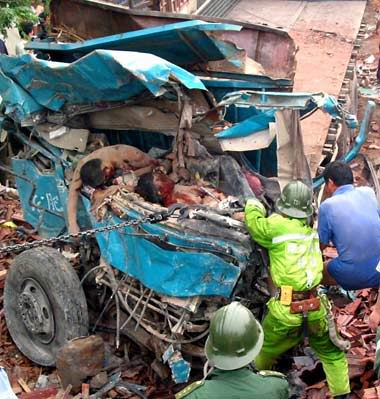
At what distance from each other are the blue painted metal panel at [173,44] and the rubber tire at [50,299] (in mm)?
1924

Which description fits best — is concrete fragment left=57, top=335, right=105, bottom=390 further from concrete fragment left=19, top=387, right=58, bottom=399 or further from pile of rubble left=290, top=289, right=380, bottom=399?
pile of rubble left=290, top=289, right=380, bottom=399

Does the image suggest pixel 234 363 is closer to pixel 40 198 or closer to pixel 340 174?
pixel 340 174

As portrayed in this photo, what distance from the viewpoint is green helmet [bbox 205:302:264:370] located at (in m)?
3.37

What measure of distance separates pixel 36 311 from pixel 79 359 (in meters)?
0.70

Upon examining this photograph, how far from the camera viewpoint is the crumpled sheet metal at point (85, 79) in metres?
5.12

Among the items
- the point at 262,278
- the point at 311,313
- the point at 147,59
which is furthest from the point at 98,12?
the point at 311,313

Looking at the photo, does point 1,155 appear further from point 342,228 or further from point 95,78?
point 342,228

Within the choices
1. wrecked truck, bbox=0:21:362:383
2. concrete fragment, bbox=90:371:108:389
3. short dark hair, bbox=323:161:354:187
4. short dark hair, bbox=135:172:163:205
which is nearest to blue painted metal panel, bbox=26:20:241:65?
wrecked truck, bbox=0:21:362:383

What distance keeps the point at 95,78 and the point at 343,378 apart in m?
3.11

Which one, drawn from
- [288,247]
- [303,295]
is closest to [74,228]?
[288,247]

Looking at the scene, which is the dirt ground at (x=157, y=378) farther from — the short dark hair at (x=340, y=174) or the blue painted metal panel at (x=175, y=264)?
the short dark hair at (x=340, y=174)

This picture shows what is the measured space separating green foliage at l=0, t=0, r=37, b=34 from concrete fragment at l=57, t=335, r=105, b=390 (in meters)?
4.85

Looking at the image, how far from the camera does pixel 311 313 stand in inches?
201

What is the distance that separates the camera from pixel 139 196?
589cm
